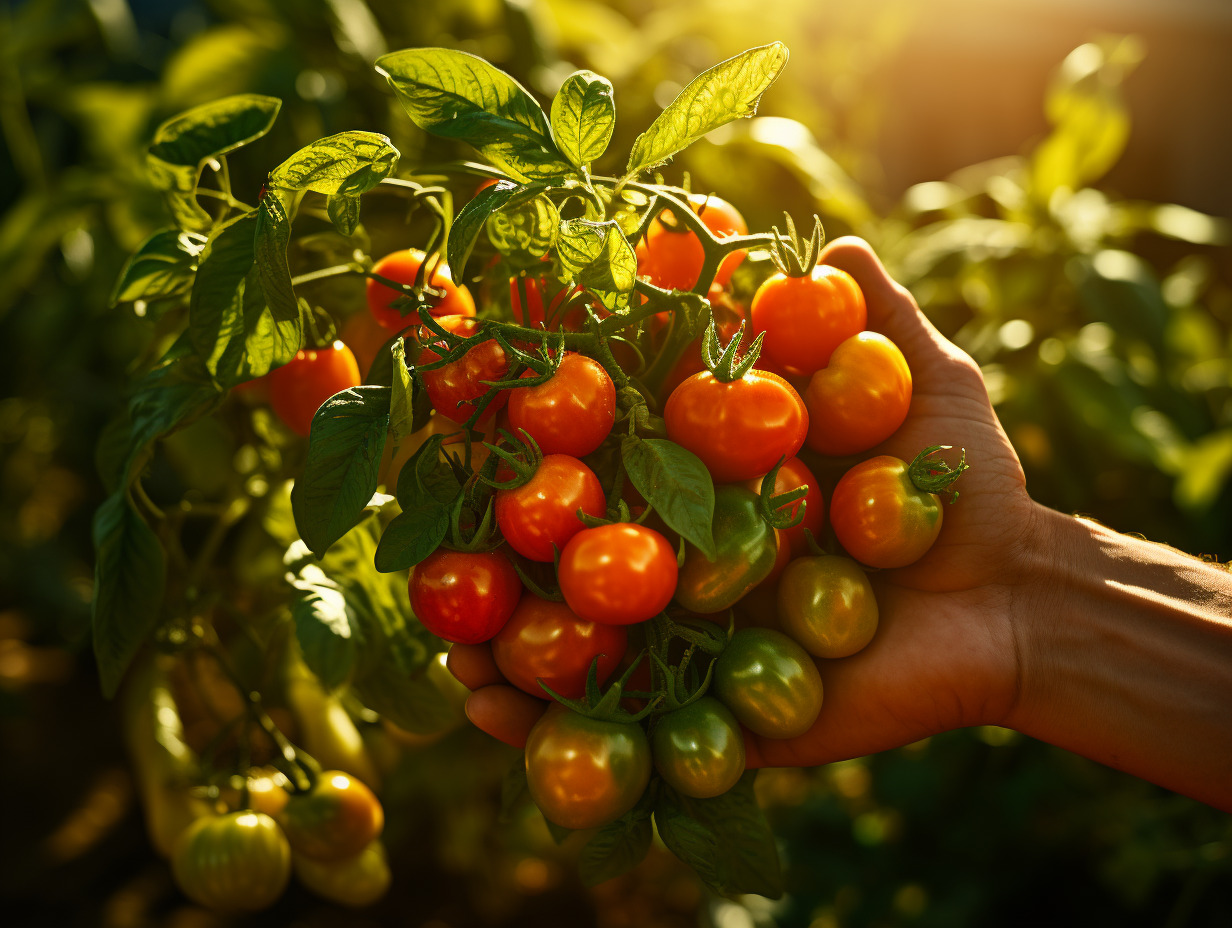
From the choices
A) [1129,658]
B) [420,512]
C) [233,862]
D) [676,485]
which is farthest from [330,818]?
[1129,658]

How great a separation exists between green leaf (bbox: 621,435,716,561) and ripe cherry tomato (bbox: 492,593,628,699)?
0.11 meters

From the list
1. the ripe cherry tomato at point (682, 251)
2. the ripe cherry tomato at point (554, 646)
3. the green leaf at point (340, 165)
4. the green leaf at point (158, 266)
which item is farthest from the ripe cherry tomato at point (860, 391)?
the green leaf at point (158, 266)

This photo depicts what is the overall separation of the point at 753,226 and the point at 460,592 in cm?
59

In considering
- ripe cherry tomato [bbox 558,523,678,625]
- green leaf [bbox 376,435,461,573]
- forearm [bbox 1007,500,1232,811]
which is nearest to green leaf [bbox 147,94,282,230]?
green leaf [bbox 376,435,461,573]

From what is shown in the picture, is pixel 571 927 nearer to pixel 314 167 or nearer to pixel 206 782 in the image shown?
pixel 206 782

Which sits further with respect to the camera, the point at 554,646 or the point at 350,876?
the point at 350,876

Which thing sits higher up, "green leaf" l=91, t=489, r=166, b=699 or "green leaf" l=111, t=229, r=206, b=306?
"green leaf" l=111, t=229, r=206, b=306

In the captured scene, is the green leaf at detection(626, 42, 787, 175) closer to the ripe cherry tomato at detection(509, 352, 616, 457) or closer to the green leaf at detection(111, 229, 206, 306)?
the ripe cherry tomato at detection(509, 352, 616, 457)

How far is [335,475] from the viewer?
0.54 meters

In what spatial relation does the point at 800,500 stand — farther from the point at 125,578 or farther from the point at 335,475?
Result: the point at 125,578

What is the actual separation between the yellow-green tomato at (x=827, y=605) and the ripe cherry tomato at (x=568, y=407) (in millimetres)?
189

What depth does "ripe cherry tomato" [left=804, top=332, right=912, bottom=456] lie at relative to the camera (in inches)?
25.5

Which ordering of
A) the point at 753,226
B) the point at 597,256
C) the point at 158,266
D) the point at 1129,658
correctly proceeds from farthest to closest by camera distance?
the point at 753,226 < the point at 1129,658 < the point at 158,266 < the point at 597,256

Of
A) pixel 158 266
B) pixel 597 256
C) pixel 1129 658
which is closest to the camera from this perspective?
pixel 597 256
